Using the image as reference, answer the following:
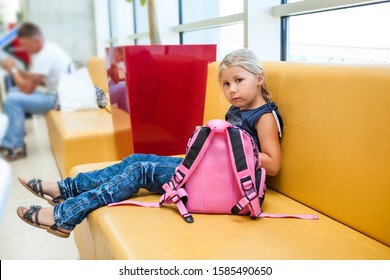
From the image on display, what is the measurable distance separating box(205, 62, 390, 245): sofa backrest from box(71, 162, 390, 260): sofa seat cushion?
65mm

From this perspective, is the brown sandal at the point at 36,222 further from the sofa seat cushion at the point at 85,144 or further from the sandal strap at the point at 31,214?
the sofa seat cushion at the point at 85,144

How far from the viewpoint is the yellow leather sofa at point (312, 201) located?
38.3 inches

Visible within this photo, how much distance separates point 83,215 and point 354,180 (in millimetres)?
822

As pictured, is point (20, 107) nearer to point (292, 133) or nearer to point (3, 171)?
point (292, 133)

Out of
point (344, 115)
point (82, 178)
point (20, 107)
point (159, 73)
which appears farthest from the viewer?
point (20, 107)

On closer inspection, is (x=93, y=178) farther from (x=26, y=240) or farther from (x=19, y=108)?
(x=19, y=108)

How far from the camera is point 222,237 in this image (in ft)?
3.38

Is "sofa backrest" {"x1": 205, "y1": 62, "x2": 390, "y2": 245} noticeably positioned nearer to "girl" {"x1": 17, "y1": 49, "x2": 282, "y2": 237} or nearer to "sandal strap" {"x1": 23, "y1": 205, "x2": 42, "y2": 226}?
"girl" {"x1": 17, "y1": 49, "x2": 282, "y2": 237}

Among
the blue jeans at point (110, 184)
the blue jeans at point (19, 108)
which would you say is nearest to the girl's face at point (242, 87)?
the blue jeans at point (110, 184)

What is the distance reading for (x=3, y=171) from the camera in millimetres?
525

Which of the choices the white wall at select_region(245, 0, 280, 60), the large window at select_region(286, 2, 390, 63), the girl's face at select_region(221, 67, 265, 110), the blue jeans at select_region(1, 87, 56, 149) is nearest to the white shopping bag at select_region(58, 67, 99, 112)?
the blue jeans at select_region(1, 87, 56, 149)

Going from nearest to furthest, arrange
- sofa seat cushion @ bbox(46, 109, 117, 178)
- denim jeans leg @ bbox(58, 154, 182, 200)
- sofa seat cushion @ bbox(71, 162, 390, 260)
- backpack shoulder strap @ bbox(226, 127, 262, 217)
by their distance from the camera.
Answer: sofa seat cushion @ bbox(71, 162, 390, 260) → backpack shoulder strap @ bbox(226, 127, 262, 217) → denim jeans leg @ bbox(58, 154, 182, 200) → sofa seat cushion @ bbox(46, 109, 117, 178)

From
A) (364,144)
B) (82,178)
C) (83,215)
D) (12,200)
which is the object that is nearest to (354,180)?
(364,144)

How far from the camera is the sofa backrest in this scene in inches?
38.9
